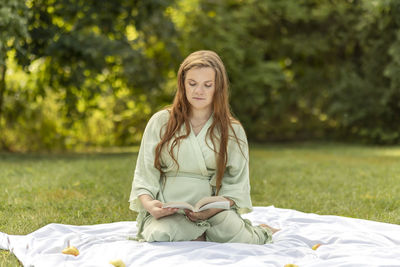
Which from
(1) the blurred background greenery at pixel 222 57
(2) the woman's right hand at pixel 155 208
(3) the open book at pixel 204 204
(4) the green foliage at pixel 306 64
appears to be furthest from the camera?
(4) the green foliage at pixel 306 64

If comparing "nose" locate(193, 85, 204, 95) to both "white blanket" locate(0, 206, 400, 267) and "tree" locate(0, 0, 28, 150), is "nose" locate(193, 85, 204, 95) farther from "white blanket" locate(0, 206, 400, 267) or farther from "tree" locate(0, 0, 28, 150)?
"tree" locate(0, 0, 28, 150)

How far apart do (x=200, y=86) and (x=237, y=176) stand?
681 mm

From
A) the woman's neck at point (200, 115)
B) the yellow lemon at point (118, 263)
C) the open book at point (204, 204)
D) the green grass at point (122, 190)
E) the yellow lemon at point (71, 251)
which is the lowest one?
the green grass at point (122, 190)

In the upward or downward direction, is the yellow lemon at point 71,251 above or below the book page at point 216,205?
below

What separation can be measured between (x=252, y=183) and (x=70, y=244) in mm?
3664

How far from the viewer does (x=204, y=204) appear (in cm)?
320

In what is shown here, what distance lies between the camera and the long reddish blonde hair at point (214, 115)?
11.3 ft

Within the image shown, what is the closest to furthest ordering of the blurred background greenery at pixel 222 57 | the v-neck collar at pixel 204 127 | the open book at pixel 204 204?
the open book at pixel 204 204, the v-neck collar at pixel 204 127, the blurred background greenery at pixel 222 57

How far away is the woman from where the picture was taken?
11.3 feet

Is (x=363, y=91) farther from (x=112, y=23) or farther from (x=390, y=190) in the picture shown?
(x=390, y=190)

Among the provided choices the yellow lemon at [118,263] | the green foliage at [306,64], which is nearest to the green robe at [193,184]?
the yellow lemon at [118,263]

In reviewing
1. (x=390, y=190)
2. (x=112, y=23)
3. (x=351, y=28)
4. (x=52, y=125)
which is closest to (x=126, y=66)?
(x=112, y=23)

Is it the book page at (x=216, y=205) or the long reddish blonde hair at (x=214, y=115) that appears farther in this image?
the long reddish blonde hair at (x=214, y=115)

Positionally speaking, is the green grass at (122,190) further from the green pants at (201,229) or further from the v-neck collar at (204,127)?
the v-neck collar at (204,127)
